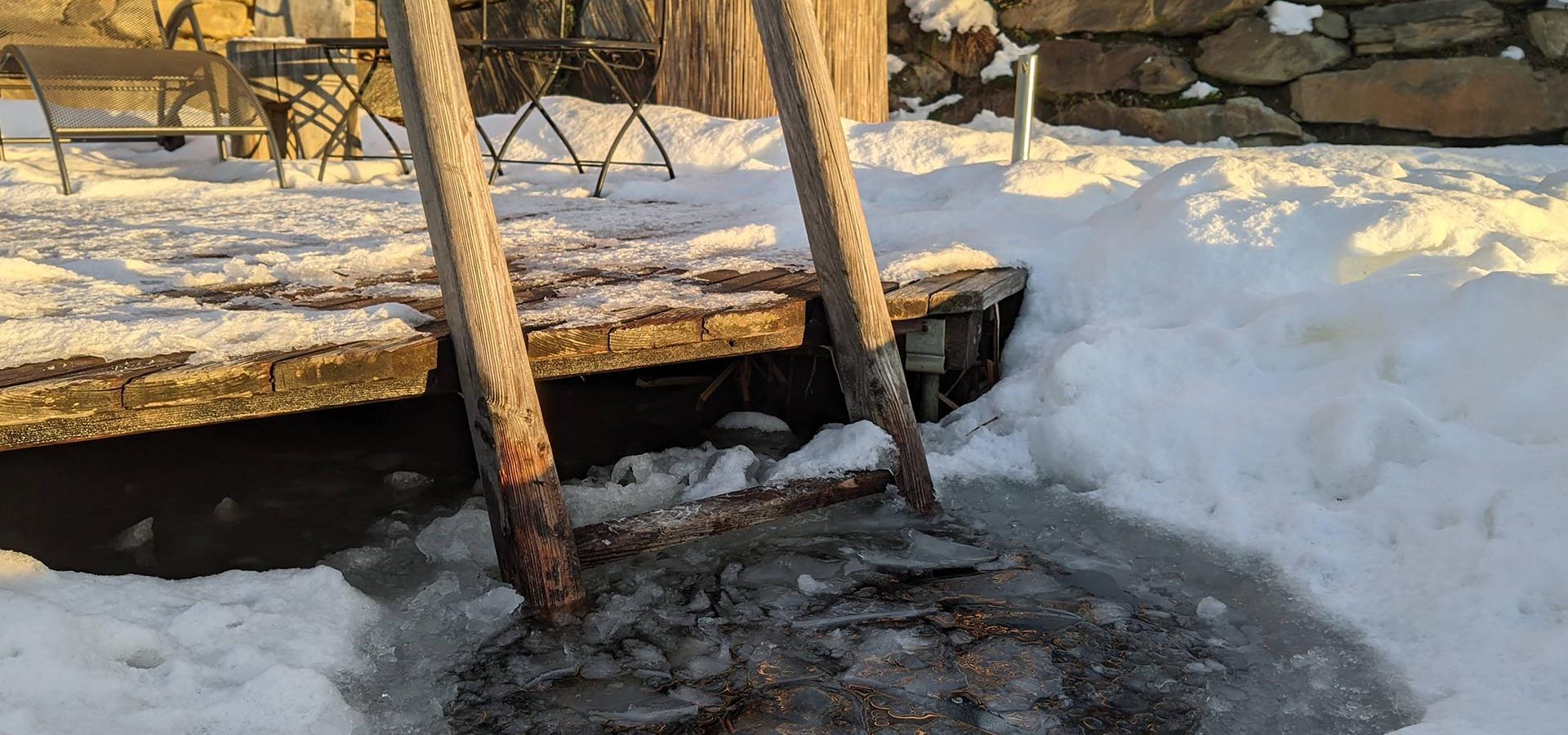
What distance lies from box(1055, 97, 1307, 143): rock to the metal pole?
207 cm

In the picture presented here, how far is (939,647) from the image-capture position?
7.06 ft

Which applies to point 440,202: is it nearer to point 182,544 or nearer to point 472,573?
point 472,573

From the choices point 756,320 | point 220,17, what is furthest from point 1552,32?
point 220,17

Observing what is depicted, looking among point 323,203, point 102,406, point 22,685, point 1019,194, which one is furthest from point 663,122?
point 22,685

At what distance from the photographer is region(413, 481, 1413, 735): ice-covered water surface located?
1.91 metres

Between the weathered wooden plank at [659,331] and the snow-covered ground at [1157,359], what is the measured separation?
419 millimetres

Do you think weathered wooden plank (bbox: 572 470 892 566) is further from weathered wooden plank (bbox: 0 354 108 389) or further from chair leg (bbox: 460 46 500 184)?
chair leg (bbox: 460 46 500 184)

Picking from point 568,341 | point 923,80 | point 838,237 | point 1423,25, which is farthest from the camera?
point 923,80

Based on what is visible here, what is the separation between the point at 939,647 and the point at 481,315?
1.08m

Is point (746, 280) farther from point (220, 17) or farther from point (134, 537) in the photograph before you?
point (220, 17)

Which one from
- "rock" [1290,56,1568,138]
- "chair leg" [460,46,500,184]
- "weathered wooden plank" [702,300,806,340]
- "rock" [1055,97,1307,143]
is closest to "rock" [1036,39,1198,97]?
"rock" [1055,97,1307,143]

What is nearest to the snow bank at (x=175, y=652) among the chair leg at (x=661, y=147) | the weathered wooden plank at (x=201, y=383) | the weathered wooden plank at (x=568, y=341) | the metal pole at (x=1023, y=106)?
the weathered wooden plank at (x=201, y=383)

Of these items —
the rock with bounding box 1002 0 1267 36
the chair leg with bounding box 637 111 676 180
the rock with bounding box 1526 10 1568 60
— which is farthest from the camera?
the rock with bounding box 1002 0 1267 36

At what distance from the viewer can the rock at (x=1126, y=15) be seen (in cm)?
600
